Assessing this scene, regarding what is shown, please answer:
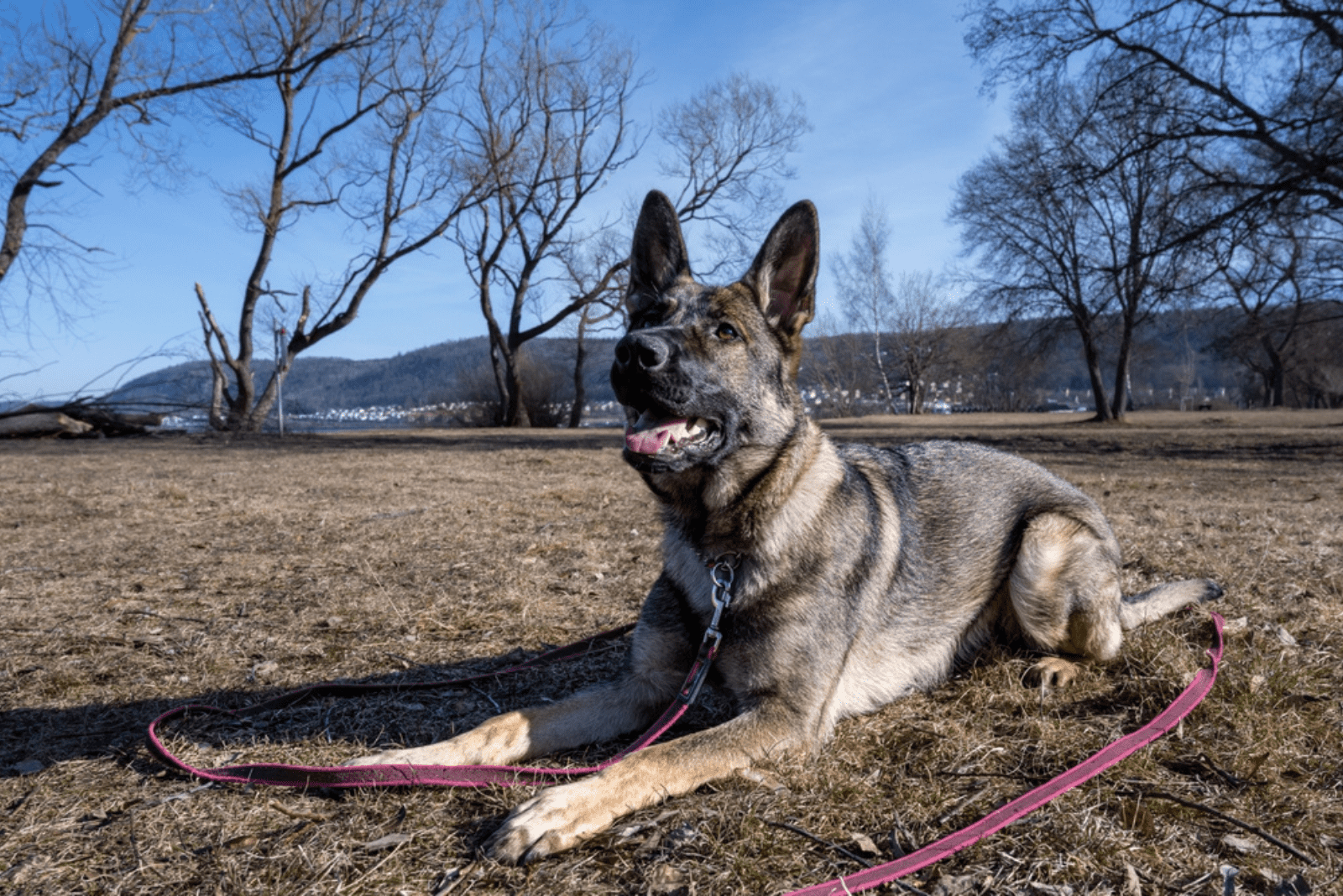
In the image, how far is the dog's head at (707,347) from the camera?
3014mm

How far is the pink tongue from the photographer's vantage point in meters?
3.01

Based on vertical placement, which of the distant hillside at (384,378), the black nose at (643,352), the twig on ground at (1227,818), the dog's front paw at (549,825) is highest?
the distant hillside at (384,378)

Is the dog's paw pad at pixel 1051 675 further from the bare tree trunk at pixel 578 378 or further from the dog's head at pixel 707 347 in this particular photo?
the bare tree trunk at pixel 578 378

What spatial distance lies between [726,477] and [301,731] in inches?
85.2

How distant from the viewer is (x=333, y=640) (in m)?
4.56

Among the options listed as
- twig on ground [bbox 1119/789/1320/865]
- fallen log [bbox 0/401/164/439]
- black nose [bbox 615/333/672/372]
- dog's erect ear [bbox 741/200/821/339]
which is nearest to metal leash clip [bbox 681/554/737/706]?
black nose [bbox 615/333/672/372]

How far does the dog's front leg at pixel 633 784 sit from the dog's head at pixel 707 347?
1048mm

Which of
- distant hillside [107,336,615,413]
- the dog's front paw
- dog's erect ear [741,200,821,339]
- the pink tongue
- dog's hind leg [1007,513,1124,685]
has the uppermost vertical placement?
distant hillside [107,336,615,413]

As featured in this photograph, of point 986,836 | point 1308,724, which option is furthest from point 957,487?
point 986,836

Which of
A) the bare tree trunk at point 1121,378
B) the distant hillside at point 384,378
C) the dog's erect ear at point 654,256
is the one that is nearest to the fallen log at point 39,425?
the distant hillside at point 384,378

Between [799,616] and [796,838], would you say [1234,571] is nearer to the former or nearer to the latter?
[799,616]

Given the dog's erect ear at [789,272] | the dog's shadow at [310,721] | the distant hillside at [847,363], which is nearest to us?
the dog's shadow at [310,721]

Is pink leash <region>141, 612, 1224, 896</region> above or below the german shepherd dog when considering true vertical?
below

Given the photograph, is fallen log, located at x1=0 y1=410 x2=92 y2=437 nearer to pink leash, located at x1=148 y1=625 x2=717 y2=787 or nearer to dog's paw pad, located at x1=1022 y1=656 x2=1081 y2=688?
pink leash, located at x1=148 y1=625 x2=717 y2=787
